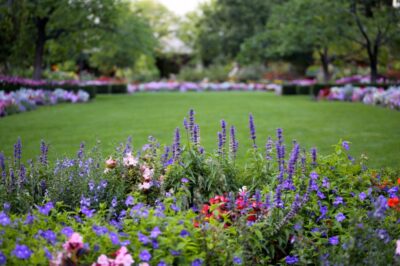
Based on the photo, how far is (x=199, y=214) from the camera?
9.76 feet

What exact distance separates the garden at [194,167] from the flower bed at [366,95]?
3.3 inches

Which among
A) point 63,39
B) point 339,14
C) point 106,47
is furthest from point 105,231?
point 106,47

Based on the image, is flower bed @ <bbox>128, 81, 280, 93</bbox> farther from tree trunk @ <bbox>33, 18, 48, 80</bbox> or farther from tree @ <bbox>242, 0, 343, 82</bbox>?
tree trunk @ <bbox>33, 18, 48, 80</bbox>

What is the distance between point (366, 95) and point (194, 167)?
15836 millimetres

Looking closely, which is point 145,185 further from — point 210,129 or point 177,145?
point 210,129

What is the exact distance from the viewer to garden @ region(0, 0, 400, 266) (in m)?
2.85

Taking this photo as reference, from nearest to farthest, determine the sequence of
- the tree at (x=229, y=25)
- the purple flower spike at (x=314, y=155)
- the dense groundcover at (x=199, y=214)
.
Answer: the dense groundcover at (x=199, y=214) < the purple flower spike at (x=314, y=155) < the tree at (x=229, y=25)

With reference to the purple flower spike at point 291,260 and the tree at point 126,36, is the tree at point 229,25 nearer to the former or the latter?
the tree at point 126,36

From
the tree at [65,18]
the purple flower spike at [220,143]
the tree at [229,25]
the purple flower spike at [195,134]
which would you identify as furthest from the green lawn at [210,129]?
the tree at [229,25]

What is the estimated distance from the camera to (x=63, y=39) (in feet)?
80.6

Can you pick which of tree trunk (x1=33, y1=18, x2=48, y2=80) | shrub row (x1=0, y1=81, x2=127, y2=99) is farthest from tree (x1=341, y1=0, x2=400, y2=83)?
tree trunk (x1=33, y1=18, x2=48, y2=80)

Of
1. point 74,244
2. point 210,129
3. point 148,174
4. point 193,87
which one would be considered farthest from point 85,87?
point 74,244

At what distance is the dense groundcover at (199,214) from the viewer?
8.92 feet

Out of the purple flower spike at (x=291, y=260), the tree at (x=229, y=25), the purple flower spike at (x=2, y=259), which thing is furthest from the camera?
the tree at (x=229, y=25)
